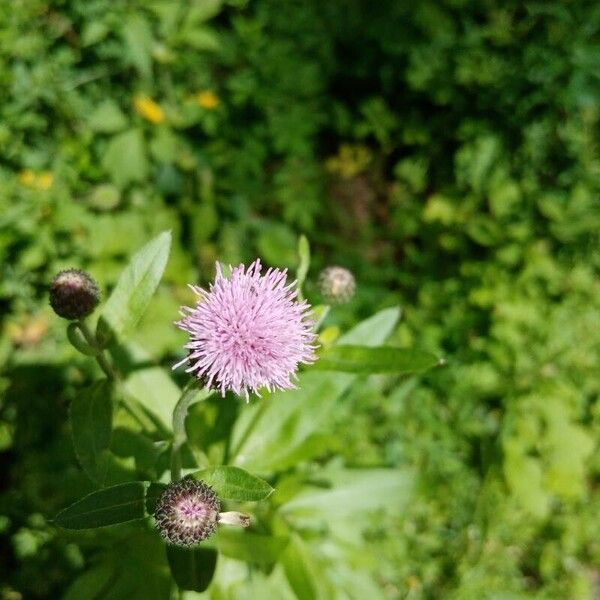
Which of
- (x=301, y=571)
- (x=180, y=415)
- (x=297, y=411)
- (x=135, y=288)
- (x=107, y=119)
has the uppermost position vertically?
(x=107, y=119)

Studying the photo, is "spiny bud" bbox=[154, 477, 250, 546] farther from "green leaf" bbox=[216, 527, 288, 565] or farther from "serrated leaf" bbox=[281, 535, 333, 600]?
"serrated leaf" bbox=[281, 535, 333, 600]

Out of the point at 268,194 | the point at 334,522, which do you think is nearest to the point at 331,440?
the point at 334,522

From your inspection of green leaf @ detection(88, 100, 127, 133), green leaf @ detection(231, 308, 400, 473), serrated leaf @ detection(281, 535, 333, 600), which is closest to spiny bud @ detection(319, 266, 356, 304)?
green leaf @ detection(231, 308, 400, 473)

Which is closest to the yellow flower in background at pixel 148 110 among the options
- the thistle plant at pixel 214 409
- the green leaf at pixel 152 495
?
the thistle plant at pixel 214 409

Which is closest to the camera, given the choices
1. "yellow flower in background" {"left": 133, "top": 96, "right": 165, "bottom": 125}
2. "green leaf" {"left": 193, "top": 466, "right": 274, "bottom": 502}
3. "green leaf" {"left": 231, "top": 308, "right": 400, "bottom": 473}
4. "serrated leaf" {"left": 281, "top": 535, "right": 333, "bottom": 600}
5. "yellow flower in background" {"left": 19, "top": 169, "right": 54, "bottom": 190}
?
"green leaf" {"left": 193, "top": 466, "right": 274, "bottom": 502}

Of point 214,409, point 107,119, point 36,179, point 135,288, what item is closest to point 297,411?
point 214,409

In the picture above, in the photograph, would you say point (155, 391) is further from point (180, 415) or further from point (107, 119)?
point (107, 119)
